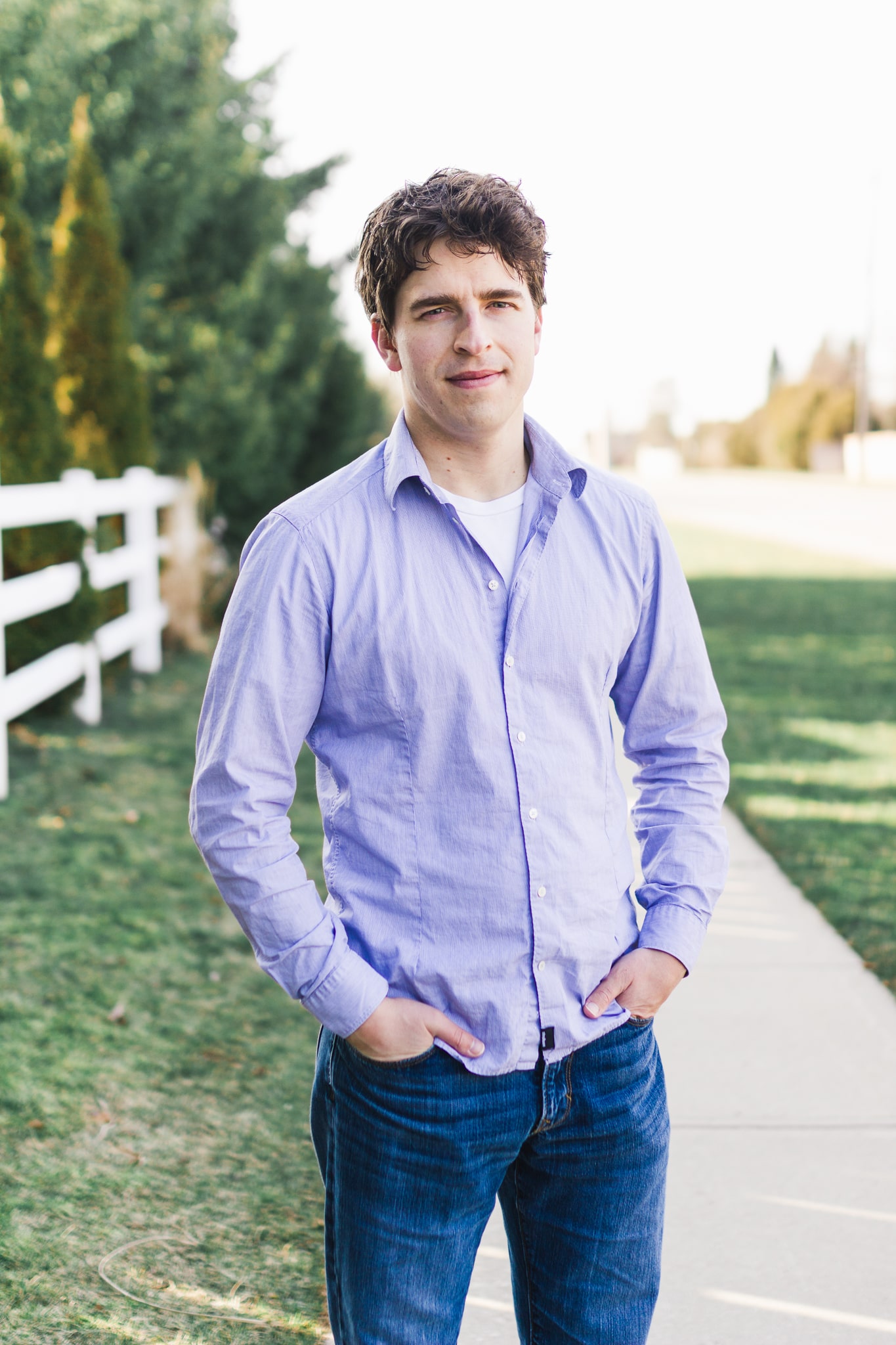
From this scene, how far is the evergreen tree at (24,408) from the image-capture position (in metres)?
7.21

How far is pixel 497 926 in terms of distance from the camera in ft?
5.72

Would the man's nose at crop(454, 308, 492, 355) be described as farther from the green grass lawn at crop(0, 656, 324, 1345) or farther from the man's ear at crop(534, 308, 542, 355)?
the green grass lawn at crop(0, 656, 324, 1345)

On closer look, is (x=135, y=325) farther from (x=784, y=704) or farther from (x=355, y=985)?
(x=355, y=985)

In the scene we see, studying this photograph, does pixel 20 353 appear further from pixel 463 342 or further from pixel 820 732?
pixel 463 342

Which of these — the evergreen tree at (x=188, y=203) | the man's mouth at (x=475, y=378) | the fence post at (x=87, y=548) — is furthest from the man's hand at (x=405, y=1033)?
the evergreen tree at (x=188, y=203)

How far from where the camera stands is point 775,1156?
3234 millimetres

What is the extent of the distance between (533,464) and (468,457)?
0.10m

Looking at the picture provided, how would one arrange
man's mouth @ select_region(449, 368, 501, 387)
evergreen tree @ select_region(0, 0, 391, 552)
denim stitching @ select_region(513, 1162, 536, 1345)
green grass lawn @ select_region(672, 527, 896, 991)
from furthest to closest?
evergreen tree @ select_region(0, 0, 391, 552), green grass lawn @ select_region(672, 527, 896, 991), denim stitching @ select_region(513, 1162, 536, 1345), man's mouth @ select_region(449, 368, 501, 387)

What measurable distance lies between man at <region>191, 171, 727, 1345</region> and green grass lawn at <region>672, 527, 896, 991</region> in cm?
277

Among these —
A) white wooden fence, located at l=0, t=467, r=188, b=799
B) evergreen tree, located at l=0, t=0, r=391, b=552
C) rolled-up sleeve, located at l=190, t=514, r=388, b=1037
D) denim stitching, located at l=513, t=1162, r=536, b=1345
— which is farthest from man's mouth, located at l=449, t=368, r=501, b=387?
evergreen tree, located at l=0, t=0, r=391, b=552

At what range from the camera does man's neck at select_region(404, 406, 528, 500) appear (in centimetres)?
184

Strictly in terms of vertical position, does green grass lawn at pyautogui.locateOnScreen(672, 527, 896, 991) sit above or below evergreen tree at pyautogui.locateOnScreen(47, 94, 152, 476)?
below

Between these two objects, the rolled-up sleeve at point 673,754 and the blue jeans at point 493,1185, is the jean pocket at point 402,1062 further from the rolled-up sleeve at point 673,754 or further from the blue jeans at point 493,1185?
the rolled-up sleeve at point 673,754

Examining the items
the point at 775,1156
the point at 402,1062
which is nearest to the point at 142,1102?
the point at 775,1156
